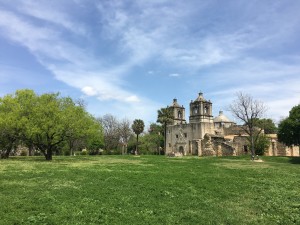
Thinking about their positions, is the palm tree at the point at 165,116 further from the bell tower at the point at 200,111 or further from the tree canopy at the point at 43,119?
the tree canopy at the point at 43,119

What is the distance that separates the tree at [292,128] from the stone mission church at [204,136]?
14.9 m

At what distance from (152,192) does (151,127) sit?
292 feet

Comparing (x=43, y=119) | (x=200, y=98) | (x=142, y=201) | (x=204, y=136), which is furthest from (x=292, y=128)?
(x=142, y=201)

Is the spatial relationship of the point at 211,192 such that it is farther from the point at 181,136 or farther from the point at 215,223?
the point at 181,136

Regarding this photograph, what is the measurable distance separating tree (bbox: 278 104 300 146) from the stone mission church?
14.9 m

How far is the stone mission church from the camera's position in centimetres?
6531

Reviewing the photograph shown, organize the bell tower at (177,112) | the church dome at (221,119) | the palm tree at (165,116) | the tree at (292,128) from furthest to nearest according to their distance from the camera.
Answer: the church dome at (221,119)
the bell tower at (177,112)
the palm tree at (165,116)
the tree at (292,128)

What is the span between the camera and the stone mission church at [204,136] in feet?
214

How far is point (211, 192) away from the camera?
15.8 meters

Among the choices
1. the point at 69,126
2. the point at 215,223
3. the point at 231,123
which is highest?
the point at 231,123

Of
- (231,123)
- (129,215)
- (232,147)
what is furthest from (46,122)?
(231,123)

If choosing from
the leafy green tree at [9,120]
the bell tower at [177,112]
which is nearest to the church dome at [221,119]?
the bell tower at [177,112]

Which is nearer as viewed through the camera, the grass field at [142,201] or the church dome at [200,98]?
the grass field at [142,201]

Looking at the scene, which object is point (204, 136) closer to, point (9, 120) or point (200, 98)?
point (200, 98)
